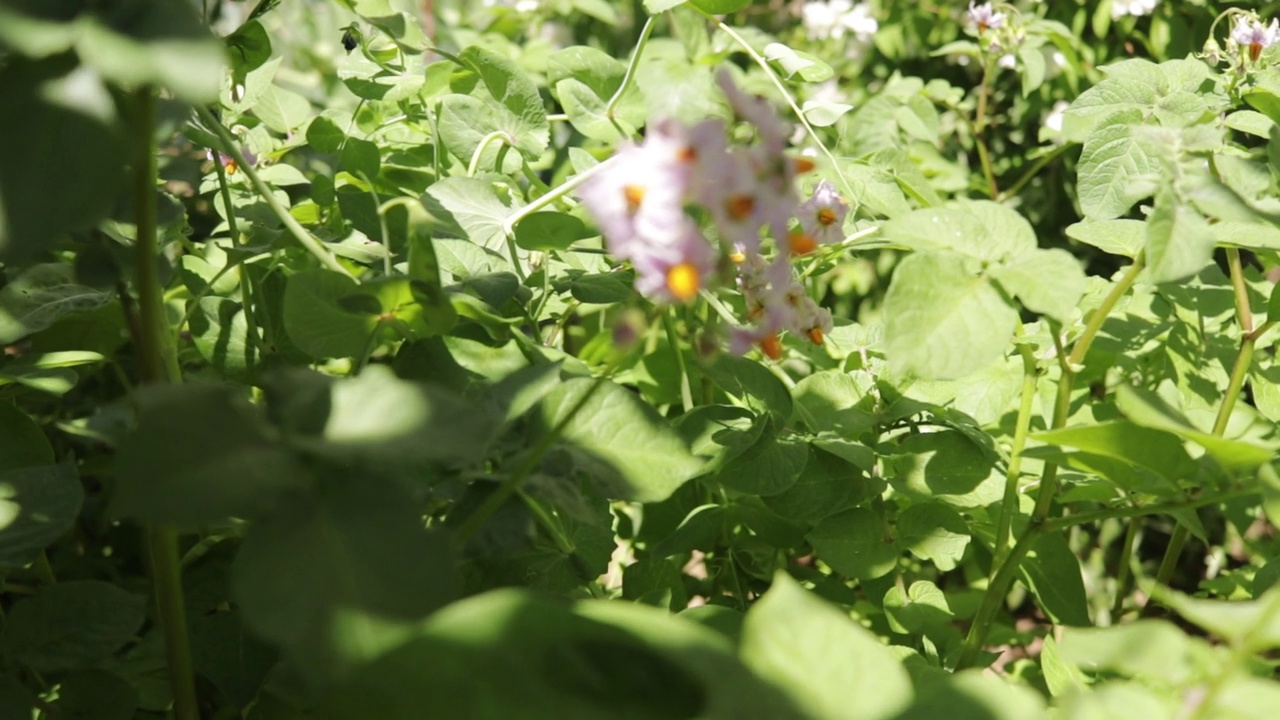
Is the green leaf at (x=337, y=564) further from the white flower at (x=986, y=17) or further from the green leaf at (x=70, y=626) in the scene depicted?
the white flower at (x=986, y=17)

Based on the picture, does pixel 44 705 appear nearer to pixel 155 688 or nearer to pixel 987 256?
pixel 155 688

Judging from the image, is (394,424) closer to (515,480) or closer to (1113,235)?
(515,480)

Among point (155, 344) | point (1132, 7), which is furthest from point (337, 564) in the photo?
point (1132, 7)

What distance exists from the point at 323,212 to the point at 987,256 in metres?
0.78

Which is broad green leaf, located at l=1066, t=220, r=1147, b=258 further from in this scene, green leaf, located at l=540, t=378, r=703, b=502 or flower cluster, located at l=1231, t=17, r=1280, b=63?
green leaf, located at l=540, t=378, r=703, b=502

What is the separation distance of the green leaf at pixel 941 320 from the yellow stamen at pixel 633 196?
0.20m

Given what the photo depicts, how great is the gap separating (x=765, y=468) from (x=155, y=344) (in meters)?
0.47

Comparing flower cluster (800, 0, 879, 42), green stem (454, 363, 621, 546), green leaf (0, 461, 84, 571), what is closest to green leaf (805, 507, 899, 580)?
green stem (454, 363, 621, 546)

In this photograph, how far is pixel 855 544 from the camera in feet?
3.19

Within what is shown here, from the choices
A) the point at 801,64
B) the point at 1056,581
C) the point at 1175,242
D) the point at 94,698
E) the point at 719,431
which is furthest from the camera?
the point at 801,64

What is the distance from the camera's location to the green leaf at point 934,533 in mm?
960

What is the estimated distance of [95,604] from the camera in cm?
79

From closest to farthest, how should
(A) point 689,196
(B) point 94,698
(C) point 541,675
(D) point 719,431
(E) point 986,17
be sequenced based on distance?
(C) point 541,675, (A) point 689,196, (B) point 94,698, (D) point 719,431, (E) point 986,17

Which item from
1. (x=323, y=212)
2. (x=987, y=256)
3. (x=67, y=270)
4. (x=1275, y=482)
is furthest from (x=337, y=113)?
(x=1275, y=482)
